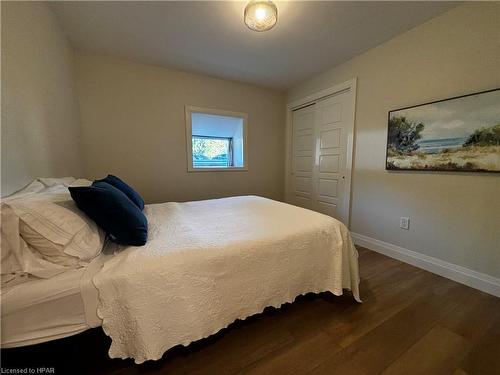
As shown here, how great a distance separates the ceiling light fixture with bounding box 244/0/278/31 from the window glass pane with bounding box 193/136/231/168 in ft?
7.44

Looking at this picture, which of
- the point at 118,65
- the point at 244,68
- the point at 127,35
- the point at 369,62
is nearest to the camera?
the point at 127,35

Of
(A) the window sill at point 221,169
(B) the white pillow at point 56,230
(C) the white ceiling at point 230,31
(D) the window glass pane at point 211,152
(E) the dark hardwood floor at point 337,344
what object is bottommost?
(E) the dark hardwood floor at point 337,344

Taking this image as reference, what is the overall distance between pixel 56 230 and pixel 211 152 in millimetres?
3005

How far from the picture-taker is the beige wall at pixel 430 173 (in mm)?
1671

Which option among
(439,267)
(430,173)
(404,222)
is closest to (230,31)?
(430,173)

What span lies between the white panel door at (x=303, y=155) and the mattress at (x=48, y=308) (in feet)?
10.3

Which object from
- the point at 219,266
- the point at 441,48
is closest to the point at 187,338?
the point at 219,266

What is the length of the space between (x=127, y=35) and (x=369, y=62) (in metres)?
2.83

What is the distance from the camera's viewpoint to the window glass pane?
3.66 m

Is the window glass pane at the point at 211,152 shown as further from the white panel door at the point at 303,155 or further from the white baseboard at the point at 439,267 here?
the white baseboard at the point at 439,267

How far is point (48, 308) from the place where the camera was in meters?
0.83

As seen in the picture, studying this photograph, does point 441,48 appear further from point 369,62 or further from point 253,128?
point 253,128

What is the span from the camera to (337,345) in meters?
1.21

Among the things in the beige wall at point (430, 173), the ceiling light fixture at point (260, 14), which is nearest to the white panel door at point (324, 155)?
the beige wall at point (430, 173)
